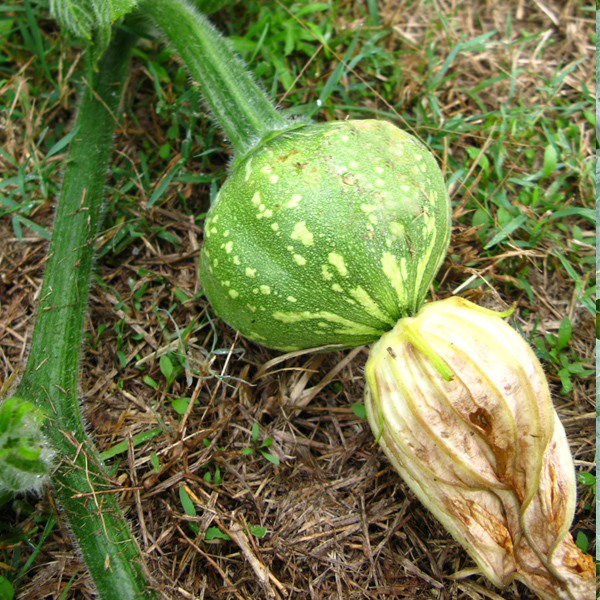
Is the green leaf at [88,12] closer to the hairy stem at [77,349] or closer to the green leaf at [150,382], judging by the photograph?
the hairy stem at [77,349]

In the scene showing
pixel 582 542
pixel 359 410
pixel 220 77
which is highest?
pixel 220 77

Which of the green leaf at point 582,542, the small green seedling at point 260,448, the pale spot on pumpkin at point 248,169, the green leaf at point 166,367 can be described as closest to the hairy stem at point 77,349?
the green leaf at point 166,367

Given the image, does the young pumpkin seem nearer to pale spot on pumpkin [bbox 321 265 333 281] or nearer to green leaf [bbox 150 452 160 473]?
pale spot on pumpkin [bbox 321 265 333 281]

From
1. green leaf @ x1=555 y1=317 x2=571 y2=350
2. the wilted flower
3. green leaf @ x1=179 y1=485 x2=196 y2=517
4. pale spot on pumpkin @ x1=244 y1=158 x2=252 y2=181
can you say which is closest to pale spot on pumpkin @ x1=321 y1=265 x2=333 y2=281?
the wilted flower

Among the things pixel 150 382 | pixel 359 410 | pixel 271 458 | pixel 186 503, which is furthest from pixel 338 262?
pixel 186 503

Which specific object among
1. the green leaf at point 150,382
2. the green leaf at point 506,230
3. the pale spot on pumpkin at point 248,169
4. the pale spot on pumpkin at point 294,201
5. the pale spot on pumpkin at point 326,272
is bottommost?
the green leaf at point 506,230

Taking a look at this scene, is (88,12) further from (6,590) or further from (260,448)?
(6,590)

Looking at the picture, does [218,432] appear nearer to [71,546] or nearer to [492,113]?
[71,546]
